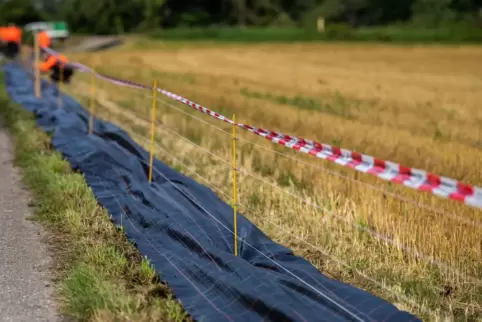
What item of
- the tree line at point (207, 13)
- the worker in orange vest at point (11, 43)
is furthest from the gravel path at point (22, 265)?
the tree line at point (207, 13)

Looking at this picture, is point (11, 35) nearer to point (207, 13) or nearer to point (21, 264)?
point (21, 264)

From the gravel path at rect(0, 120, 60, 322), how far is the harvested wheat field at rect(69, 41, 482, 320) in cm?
216

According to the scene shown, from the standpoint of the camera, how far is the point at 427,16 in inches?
2667

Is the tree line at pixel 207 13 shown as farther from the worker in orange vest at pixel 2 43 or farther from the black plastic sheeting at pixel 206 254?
the black plastic sheeting at pixel 206 254

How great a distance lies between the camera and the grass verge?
5012 millimetres

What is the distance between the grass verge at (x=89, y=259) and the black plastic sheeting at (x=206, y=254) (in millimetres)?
→ 141

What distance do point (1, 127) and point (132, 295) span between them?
942cm

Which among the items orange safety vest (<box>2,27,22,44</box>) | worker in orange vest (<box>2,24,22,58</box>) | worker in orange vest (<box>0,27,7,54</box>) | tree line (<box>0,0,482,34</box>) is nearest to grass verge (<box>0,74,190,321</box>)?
worker in orange vest (<box>2,24,22,58</box>)

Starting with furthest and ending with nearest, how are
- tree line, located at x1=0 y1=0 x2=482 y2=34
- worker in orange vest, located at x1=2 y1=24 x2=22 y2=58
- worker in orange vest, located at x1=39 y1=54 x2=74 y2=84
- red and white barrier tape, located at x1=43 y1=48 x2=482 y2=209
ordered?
tree line, located at x1=0 y1=0 x2=482 y2=34 → worker in orange vest, located at x1=2 y1=24 x2=22 y2=58 → worker in orange vest, located at x1=39 y1=54 x2=74 y2=84 → red and white barrier tape, located at x1=43 y1=48 x2=482 y2=209

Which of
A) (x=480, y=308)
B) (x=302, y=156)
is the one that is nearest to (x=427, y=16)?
(x=302, y=156)

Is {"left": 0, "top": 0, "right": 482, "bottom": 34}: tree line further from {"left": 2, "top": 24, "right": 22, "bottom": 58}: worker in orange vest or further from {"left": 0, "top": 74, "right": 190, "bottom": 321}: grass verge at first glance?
{"left": 0, "top": 74, "right": 190, "bottom": 321}: grass verge

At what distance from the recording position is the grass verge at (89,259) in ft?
16.4

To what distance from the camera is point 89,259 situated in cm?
608

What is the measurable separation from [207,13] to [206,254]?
310 ft
